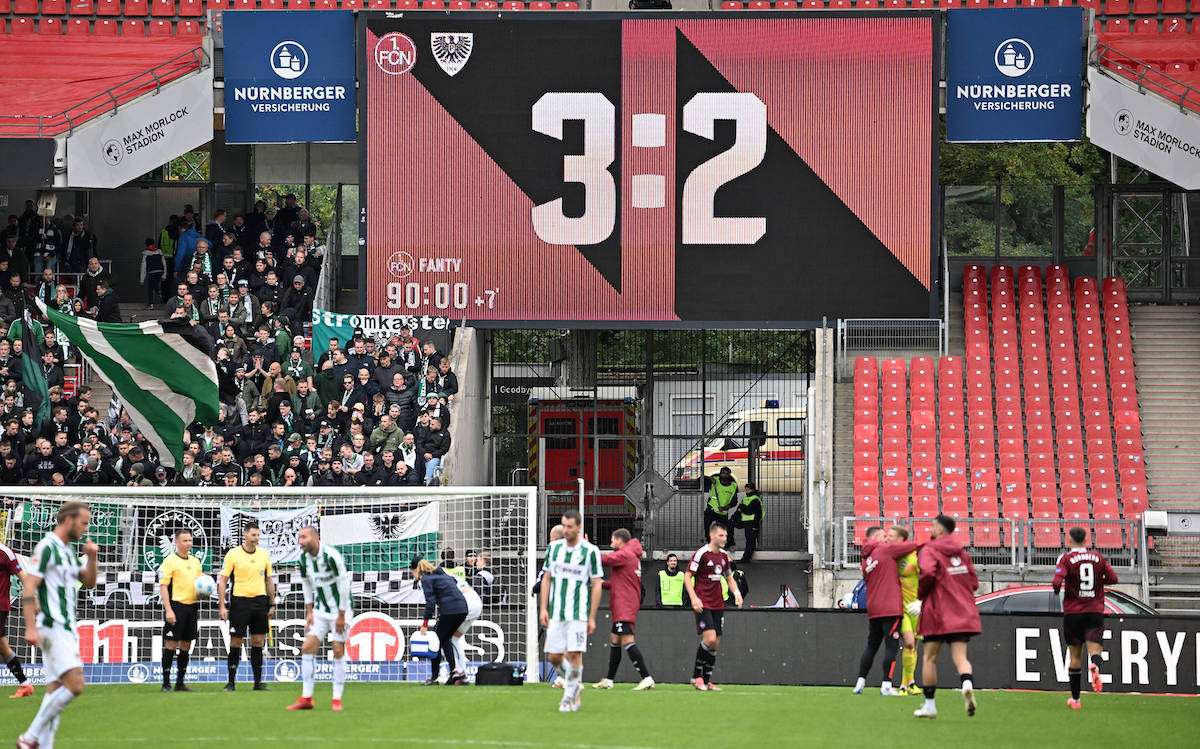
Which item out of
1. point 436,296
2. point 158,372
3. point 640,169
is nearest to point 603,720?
point 158,372

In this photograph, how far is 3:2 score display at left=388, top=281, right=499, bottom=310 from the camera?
1136 inches

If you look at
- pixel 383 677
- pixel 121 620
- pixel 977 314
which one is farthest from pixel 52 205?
pixel 977 314

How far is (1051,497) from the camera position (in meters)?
27.1

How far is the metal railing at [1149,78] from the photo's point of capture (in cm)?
2872

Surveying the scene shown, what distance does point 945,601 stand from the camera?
15617mm

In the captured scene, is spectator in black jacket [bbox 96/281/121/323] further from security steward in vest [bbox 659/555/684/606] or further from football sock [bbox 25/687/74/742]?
football sock [bbox 25/687/74/742]

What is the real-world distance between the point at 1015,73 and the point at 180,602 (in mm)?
17396

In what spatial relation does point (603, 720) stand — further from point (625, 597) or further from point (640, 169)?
point (640, 169)

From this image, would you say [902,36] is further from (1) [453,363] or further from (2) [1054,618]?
(2) [1054,618]

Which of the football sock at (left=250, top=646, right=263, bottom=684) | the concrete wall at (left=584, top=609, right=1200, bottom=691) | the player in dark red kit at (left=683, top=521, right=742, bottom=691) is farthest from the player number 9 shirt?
the football sock at (left=250, top=646, right=263, bottom=684)

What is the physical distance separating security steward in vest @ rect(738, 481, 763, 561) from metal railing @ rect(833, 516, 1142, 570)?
2872mm

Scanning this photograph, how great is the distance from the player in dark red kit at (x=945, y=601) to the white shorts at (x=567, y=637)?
3149 millimetres

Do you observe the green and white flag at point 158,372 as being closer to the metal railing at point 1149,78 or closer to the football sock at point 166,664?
the football sock at point 166,664

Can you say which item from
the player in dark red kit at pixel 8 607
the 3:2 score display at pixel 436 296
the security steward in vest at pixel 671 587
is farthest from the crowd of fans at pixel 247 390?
the player in dark red kit at pixel 8 607
